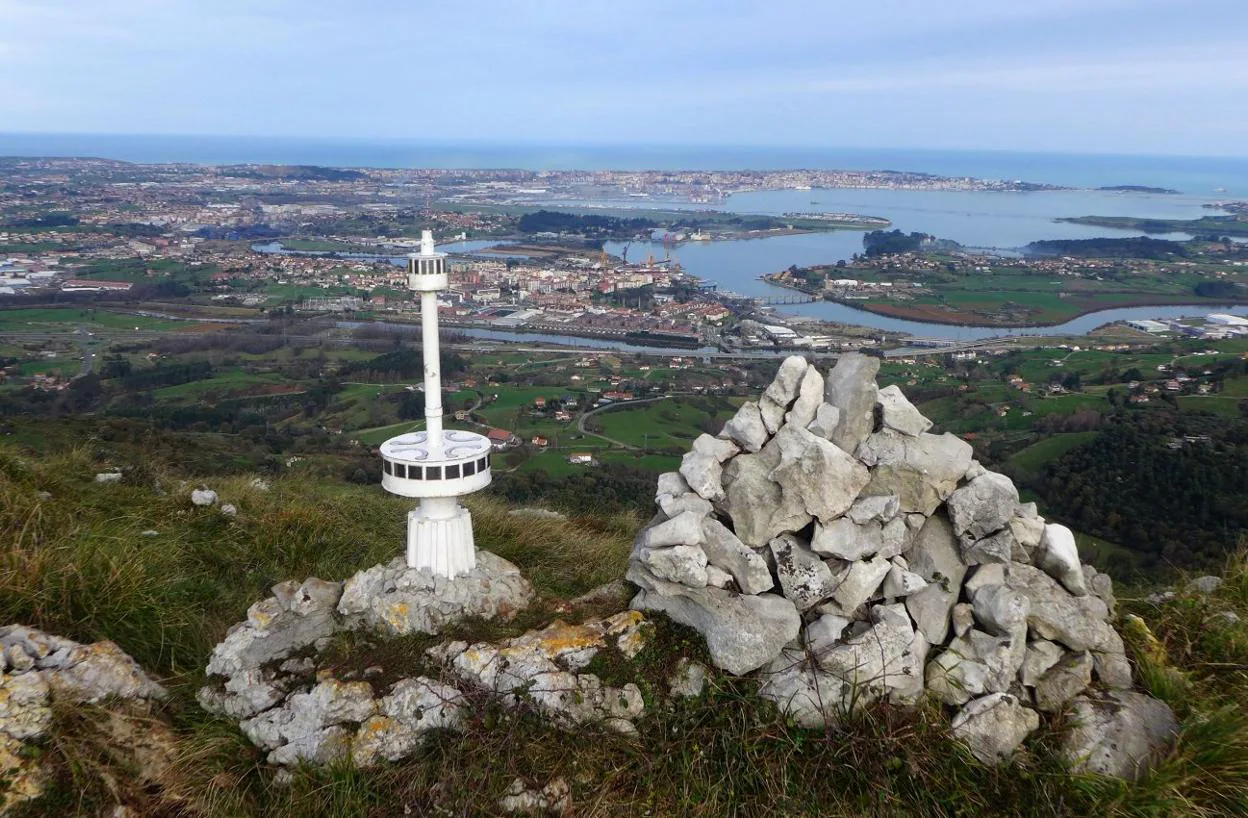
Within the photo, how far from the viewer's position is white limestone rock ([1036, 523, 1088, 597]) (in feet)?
15.4

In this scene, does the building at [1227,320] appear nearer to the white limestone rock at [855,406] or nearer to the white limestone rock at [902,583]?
the white limestone rock at [855,406]

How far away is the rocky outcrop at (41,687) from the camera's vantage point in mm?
3836

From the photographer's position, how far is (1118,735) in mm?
4016

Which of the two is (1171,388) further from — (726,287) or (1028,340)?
(726,287)

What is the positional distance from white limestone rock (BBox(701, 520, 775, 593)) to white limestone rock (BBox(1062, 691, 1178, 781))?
1781mm

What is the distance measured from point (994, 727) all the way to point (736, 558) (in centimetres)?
164

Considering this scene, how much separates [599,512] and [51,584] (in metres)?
7.17

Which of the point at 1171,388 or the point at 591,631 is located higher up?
the point at 591,631

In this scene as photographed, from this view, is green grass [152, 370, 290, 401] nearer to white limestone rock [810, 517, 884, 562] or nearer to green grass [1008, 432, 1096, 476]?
green grass [1008, 432, 1096, 476]

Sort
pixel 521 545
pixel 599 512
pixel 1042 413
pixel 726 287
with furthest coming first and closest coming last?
pixel 726 287 < pixel 1042 413 < pixel 599 512 < pixel 521 545

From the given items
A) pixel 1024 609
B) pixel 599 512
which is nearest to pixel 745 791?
pixel 1024 609

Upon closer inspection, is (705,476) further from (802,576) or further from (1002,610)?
(1002,610)

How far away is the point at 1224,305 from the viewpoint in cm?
5825

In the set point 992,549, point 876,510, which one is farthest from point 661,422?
point 992,549
